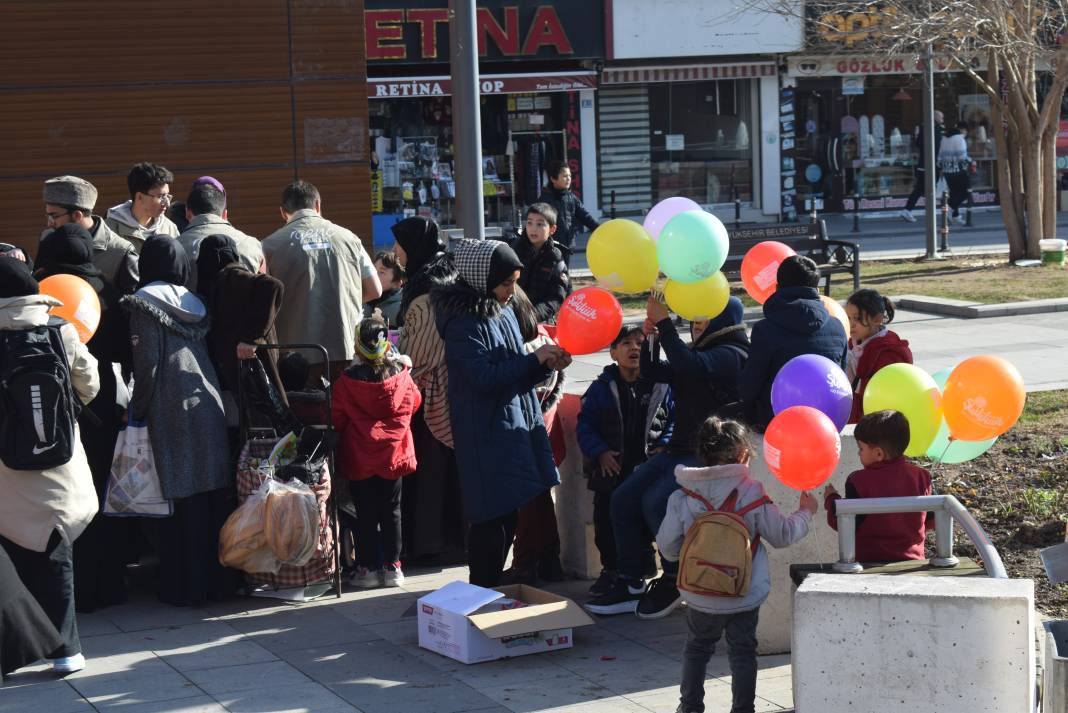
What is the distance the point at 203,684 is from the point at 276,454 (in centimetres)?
142

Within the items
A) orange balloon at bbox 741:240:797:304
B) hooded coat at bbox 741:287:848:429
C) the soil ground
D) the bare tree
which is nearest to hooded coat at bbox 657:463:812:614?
hooded coat at bbox 741:287:848:429

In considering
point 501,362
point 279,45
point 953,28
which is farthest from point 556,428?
point 953,28

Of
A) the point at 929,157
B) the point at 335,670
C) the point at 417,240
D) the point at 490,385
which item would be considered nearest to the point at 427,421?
the point at 417,240

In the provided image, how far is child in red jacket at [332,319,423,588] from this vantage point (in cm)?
745

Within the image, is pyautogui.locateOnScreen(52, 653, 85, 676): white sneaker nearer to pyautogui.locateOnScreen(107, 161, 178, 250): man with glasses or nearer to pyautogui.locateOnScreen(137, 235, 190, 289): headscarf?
pyautogui.locateOnScreen(137, 235, 190, 289): headscarf

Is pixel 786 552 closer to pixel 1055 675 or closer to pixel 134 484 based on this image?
pixel 1055 675

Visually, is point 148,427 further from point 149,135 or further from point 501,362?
point 149,135

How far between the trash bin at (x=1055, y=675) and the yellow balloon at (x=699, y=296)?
261cm

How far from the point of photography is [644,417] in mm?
7359

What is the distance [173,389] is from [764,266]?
3.06m

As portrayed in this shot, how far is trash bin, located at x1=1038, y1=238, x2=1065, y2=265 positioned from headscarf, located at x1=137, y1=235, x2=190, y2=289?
15434mm

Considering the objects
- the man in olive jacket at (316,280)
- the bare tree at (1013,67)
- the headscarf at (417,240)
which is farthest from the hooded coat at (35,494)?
the bare tree at (1013,67)

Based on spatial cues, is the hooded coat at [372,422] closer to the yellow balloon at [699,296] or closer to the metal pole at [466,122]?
the yellow balloon at [699,296]

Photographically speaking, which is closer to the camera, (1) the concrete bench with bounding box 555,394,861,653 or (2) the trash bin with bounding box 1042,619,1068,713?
(2) the trash bin with bounding box 1042,619,1068,713
